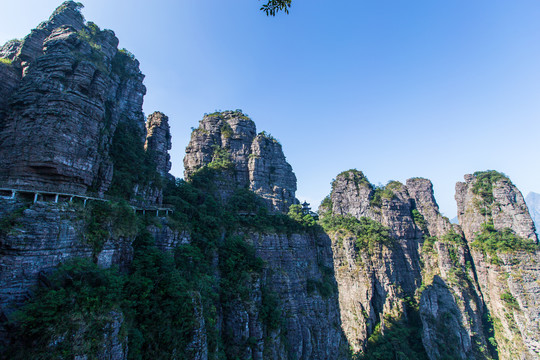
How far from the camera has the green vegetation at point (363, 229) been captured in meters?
54.2

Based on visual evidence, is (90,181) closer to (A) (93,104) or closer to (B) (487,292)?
(A) (93,104)

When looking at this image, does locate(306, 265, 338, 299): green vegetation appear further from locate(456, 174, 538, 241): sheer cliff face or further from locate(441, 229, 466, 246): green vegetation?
locate(456, 174, 538, 241): sheer cliff face

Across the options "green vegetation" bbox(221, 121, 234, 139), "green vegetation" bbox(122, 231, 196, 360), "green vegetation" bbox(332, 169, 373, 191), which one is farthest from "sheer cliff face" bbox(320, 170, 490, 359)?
"green vegetation" bbox(122, 231, 196, 360)

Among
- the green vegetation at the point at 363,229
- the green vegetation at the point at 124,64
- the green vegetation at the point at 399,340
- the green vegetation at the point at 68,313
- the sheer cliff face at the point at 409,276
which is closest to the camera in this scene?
the green vegetation at the point at 68,313

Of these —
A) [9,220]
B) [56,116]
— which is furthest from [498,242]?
[56,116]

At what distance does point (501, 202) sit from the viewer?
53031mm

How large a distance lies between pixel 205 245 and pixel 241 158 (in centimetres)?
2008

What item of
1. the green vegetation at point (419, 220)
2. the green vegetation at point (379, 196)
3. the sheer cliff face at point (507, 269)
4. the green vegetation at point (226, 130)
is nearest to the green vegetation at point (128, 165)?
the green vegetation at point (226, 130)

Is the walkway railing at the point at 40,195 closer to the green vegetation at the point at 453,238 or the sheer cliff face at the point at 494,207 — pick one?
the green vegetation at the point at 453,238

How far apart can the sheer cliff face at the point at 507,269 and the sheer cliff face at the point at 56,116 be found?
65473 millimetres

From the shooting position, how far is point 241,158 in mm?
43219

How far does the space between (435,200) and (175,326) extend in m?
67.8

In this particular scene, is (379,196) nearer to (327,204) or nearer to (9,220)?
(327,204)

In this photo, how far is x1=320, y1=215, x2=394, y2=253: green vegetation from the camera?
5425 centimetres
